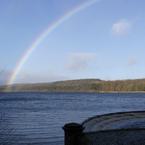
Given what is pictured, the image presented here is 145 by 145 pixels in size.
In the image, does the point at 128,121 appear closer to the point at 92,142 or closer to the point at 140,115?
the point at 140,115

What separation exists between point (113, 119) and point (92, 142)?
16.6m

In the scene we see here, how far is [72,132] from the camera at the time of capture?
19109 millimetres

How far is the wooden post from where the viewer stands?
19.0m

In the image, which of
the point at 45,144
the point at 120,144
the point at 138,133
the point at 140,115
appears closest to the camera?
the point at 120,144

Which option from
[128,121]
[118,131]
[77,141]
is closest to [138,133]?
[118,131]

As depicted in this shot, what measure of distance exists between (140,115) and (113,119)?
5277mm

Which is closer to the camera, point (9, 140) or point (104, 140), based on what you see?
point (104, 140)

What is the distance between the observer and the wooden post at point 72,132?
1903cm

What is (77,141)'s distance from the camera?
759 inches

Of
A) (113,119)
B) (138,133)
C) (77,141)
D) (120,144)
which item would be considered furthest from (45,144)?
(77,141)

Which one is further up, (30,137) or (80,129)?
(80,129)

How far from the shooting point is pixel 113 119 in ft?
132

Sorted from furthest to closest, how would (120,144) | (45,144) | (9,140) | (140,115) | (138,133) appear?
1. (140,115)
2. (9,140)
3. (45,144)
4. (138,133)
5. (120,144)

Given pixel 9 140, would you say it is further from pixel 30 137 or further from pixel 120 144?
pixel 120 144
